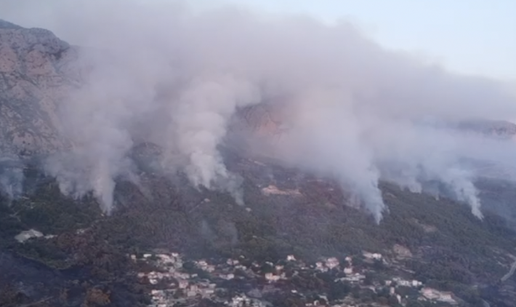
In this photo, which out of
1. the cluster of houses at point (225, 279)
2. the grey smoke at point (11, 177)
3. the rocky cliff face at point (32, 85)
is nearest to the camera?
the cluster of houses at point (225, 279)

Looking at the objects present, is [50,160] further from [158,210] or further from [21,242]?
[21,242]

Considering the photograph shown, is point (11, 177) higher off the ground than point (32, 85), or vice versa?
point (32, 85)

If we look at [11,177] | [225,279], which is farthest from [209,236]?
[11,177]

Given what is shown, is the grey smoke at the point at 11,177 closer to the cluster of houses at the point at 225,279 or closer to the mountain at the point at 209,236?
the mountain at the point at 209,236

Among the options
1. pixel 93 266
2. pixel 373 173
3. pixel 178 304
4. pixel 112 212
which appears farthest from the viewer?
pixel 373 173

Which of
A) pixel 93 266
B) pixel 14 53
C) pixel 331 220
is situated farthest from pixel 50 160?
pixel 331 220

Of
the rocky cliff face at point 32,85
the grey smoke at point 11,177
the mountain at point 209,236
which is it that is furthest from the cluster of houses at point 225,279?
the rocky cliff face at point 32,85

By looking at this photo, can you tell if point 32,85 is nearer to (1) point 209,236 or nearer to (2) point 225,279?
(1) point 209,236
